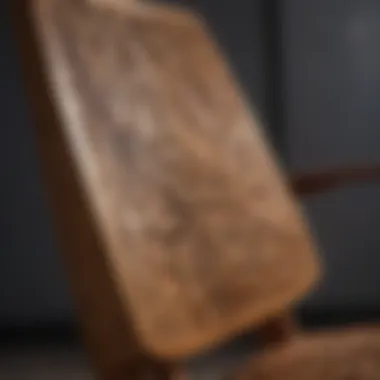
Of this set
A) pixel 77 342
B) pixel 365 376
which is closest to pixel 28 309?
pixel 77 342

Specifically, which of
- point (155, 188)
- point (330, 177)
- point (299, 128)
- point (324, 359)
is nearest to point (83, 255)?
point (155, 188)

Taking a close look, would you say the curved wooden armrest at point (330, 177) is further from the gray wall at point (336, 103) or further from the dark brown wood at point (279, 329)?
the gray wall at point (336, 103)

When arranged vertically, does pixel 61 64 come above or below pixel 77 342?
above

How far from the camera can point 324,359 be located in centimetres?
102

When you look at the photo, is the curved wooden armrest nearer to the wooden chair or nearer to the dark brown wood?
the wooden chair

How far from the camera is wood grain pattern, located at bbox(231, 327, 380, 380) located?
0.98m

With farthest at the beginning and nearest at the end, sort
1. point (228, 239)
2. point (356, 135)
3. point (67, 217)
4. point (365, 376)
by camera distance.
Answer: point (356, 135) → point (228, 239) → point (365, 376) → point (67, 217)

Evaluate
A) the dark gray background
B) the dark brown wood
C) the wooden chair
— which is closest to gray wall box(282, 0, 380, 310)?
the dark gray background

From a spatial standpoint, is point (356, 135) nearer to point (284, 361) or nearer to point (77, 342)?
point (77, 342)

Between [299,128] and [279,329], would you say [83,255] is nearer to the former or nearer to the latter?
[279,329]

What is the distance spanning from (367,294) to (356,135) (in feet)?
1.37

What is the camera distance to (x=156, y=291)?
0.88 metres

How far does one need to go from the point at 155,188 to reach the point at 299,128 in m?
1.20

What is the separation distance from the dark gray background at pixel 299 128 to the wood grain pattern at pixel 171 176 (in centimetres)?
91
